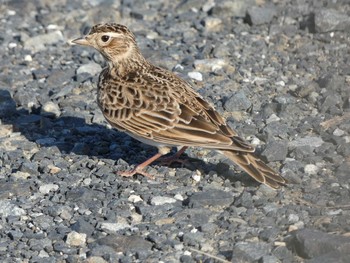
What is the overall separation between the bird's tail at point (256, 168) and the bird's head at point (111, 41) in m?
1.90

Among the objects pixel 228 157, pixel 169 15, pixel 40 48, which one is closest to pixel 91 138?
pixel 228 157

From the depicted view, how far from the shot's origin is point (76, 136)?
1085 cm

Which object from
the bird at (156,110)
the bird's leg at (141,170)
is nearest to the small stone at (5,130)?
the bird at (156,110)

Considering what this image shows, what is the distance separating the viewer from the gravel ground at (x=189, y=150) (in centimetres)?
829

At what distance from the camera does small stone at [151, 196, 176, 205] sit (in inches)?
356

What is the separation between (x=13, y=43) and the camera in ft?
45.1

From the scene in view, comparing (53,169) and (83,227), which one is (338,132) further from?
(83,227)

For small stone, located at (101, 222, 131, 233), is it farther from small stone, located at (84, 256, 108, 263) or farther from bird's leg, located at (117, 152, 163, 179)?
bird's leg, located at (117, 152, 163, 179)

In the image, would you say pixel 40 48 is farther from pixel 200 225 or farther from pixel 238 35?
pixel 200 225

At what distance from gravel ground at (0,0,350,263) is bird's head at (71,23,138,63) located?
3.43 feet

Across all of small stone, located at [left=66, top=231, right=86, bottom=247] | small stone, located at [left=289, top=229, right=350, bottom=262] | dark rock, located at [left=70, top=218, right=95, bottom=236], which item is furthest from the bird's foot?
small stone, located at [left=289, top=229, right=350, bottom=262]

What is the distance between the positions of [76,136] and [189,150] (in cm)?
142

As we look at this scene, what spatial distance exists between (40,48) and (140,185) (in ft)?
15.4

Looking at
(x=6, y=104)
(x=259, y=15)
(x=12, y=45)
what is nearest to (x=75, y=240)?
(x=6, y=104)
